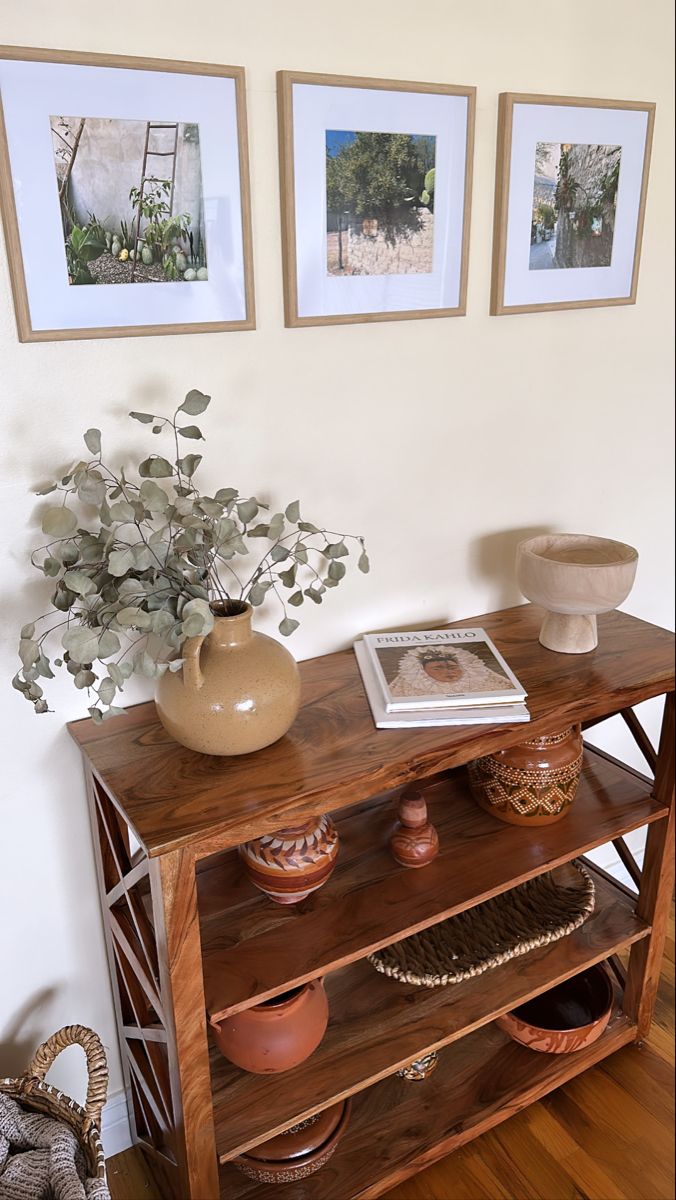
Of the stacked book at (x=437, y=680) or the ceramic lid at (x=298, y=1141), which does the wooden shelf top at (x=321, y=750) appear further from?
the ceramic lid at (x=298, y=1141)

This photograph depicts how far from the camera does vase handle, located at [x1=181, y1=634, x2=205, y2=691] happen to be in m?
1.21

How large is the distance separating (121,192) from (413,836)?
3.40ft

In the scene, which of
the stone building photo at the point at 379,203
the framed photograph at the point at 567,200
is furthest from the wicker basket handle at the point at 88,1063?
the framed photograph at the point at 567,200

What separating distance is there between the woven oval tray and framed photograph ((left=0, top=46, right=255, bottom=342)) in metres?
1.09

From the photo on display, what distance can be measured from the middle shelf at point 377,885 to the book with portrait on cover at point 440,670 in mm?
312

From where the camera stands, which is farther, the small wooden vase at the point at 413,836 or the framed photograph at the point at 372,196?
the small wooden vase at the point at 413,836

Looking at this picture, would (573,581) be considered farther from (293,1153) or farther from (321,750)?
(293,1153)

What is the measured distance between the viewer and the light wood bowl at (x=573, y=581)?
1.51 meters

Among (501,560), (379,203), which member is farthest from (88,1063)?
(379,203)

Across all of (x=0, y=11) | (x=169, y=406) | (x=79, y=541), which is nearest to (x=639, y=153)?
(x=169, y=406)

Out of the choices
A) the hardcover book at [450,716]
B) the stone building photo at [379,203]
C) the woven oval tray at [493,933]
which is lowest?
the woven oval tray at [493,933]

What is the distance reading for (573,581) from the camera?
151 cm

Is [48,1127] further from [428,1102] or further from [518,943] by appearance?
[518,943]

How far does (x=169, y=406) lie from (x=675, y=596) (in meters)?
1.28
